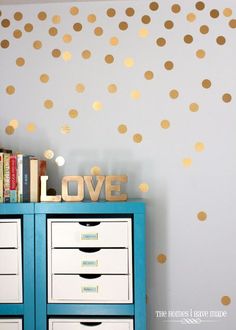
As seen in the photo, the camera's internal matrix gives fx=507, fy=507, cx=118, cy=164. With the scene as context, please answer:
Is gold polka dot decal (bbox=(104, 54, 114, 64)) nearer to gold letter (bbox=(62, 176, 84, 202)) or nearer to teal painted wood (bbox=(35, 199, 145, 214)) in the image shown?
gold letter (bbox=(62, 176, 84, 202))

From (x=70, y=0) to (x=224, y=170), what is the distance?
1.30 metres

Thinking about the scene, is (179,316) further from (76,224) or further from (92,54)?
(92,54)

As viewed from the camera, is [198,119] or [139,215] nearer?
[139,215]

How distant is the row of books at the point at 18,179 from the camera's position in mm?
2613

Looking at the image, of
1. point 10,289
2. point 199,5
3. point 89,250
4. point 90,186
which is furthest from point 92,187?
point 199,5

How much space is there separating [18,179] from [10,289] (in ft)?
1.82

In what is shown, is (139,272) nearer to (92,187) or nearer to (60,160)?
(92,187)

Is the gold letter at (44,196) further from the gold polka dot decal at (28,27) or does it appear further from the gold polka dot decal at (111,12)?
the gold polka dot decal at (111,12)

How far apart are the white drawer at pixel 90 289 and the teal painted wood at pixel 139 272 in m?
0.05

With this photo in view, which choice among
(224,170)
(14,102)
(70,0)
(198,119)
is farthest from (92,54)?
(224,170)

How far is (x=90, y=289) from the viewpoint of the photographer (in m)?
2.52

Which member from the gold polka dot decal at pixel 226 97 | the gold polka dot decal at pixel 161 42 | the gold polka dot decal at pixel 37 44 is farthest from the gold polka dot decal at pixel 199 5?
the gold polka dot decal at pixel 37 44

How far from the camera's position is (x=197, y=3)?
9.41 ft

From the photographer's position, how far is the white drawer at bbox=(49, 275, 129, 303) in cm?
251
